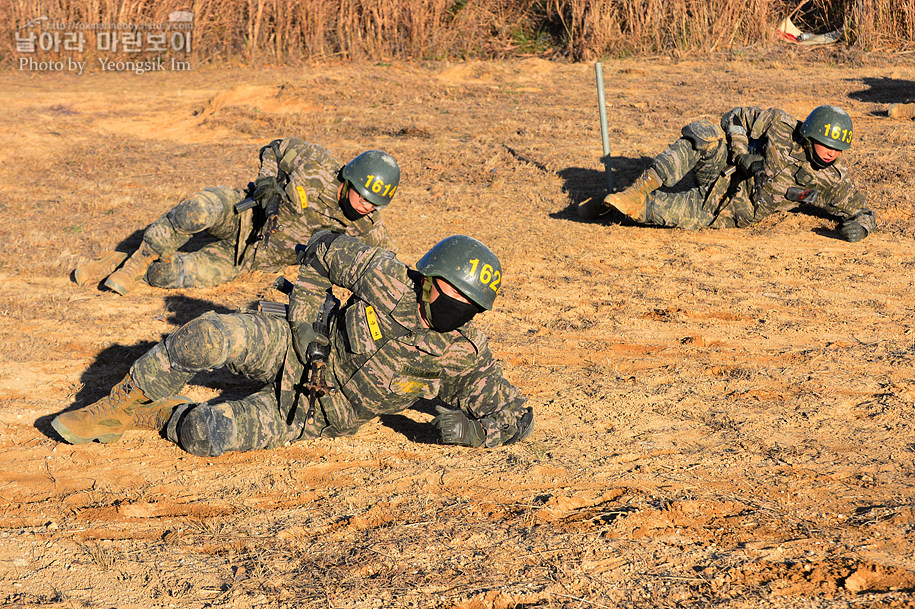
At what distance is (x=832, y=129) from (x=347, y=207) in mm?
5290

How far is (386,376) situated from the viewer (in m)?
4.65

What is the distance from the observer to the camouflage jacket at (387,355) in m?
4.57

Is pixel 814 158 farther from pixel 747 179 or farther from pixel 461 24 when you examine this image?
pixel 461 24

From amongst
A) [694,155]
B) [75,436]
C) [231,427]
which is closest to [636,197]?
[694,155]

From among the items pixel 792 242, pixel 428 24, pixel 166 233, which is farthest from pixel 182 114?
pixel 792 242

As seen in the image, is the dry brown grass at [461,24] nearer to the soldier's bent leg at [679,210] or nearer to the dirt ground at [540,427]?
the dirt ground at [540,427]

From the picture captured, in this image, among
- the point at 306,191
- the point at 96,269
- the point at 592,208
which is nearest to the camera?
the point at 306,191

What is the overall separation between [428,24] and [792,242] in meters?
10.7

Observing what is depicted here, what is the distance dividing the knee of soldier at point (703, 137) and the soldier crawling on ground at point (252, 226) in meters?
4.06

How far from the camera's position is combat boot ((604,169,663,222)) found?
8.91 meters

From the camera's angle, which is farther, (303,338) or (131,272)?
(131,272)

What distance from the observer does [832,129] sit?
8.48m

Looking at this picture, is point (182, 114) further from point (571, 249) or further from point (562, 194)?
point (571, 249)

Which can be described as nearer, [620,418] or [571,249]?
[620,418]
